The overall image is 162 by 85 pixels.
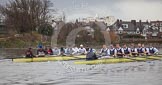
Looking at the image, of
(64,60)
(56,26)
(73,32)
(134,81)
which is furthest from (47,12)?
(134,81)

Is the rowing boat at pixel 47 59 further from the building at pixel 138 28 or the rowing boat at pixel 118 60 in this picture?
the building at pixel 138 28

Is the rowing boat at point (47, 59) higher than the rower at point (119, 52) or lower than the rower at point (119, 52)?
lower

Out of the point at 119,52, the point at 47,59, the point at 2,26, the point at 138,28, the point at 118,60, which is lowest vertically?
the point at 118,60

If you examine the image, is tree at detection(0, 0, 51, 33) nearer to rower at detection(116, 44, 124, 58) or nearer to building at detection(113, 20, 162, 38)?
rower at detection(116, 44, 124, 58)

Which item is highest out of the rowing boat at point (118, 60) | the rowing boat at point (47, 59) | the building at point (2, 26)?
the building at point (2, 26)

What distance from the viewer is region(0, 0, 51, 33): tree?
90.0 m

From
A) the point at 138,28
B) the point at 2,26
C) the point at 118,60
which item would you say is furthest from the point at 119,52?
the point at 138,28

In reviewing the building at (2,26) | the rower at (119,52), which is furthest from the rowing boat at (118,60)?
the building at (2,26)

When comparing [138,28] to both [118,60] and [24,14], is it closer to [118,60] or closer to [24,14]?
[24,14]

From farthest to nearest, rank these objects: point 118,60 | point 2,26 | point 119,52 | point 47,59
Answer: point 2,26, point 119,52, point 47,59, point 118,60

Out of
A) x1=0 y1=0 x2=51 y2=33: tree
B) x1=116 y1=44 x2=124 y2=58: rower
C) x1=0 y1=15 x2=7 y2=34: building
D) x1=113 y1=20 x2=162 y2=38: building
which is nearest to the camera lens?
x1=116 y1=44 x2=124 y2=58: rower

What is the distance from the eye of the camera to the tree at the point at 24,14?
90.0 m

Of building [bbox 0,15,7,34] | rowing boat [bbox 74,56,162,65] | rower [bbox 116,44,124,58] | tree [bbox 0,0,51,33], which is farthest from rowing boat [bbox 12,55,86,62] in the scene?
building [bbox 0,15,7,34]

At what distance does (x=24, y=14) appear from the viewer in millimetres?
90562
